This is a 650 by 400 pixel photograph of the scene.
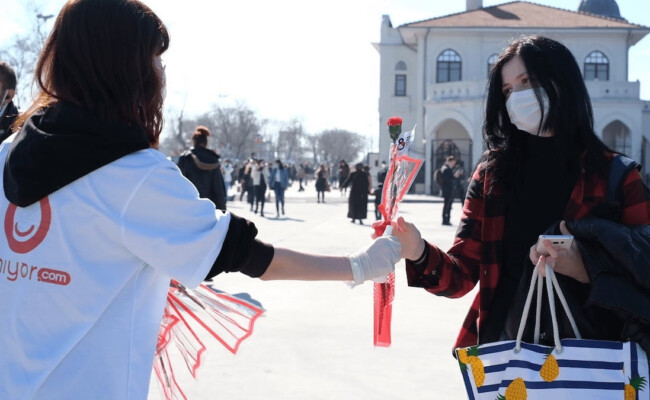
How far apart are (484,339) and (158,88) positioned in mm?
1435

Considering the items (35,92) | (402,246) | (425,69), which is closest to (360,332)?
(402,246)

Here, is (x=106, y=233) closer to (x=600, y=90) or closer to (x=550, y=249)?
(x=550, y=249)

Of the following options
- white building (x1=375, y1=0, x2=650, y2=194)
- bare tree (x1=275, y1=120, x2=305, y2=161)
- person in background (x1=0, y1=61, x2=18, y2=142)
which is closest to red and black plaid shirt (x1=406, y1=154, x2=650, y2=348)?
person in background (x1=0, y1=61, x2=18, y2=142)

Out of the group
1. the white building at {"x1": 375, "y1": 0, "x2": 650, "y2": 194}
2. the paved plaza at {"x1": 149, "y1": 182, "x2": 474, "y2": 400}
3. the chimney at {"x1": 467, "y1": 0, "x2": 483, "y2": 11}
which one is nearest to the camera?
the paved plaza at {"x1": 149, "y1": 182, "x2": 474, "y2": 400}

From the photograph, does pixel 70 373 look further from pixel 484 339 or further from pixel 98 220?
pixel 484 339

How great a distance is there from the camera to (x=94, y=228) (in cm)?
192

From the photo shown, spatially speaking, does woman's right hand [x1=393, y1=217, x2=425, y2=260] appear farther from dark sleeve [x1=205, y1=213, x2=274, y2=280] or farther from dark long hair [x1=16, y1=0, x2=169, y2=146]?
dark long hair [x1=16, y1=0, x2=169, y2=146]

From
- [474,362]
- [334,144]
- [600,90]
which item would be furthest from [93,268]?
[334,144]

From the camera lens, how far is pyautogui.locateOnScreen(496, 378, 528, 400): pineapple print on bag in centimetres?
237

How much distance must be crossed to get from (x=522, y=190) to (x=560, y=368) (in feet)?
2.36

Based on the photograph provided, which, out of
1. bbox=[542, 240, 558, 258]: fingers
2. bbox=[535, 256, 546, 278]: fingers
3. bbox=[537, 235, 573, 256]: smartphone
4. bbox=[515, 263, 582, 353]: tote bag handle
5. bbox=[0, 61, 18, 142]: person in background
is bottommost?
bbox=[515, 263, 582, 353]: tote bag handle

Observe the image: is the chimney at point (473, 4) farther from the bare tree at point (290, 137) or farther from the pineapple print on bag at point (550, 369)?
the bare tree at point (290, 137)

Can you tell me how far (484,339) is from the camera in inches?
110

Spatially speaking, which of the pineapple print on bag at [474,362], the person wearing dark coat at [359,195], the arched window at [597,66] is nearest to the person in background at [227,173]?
the person wearing dark coat at [359,195]
